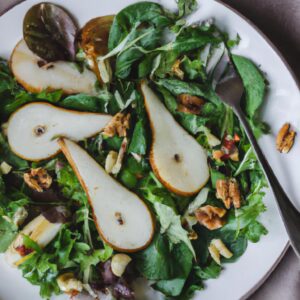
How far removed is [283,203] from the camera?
191cm

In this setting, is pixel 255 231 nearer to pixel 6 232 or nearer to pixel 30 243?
pixel 30 243

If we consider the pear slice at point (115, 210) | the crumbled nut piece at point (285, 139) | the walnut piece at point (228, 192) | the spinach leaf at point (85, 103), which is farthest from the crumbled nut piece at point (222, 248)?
the spinach leaf at point (85, 103)

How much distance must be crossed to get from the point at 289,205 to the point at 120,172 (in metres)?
0.59

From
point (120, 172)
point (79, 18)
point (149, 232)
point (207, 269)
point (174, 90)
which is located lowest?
point (207, 269)

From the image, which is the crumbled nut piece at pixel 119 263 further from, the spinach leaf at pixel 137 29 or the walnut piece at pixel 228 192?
the spinach leaf at pixel 137 29

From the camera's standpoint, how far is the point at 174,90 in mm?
2088

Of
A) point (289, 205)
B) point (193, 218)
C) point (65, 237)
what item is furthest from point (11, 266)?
point (289, 205)

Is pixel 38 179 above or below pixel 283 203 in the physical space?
above

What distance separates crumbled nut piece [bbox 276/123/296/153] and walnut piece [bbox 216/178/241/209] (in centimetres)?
20

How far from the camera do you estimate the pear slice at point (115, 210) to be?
2.10 meters

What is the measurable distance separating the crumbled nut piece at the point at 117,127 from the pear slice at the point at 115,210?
140 mm

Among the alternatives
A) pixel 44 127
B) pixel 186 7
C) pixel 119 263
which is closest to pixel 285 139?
pixel 186 7

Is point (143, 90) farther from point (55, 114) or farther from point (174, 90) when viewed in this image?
point (55, 114)

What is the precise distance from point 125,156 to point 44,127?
12.3 inches
